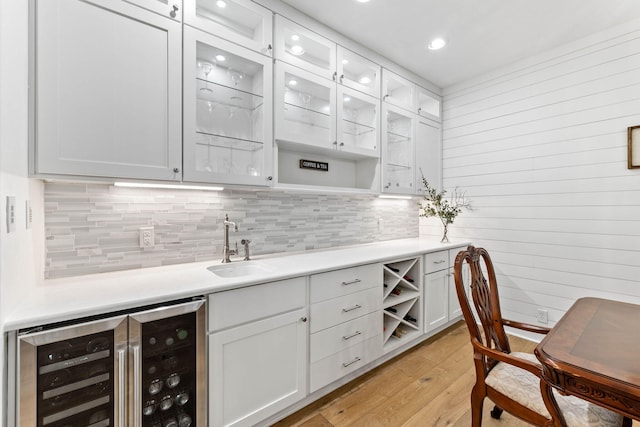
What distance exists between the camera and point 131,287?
134 centimetres

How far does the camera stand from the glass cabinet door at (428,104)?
10.3 feet

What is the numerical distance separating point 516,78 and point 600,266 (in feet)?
6.32

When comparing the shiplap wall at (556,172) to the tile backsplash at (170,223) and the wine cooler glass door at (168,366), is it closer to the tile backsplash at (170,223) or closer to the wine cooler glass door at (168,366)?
the tile backsplash at (170,223)

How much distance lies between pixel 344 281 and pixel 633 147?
8.25 feet

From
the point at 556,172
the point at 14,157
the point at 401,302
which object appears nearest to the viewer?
the point at 14,157

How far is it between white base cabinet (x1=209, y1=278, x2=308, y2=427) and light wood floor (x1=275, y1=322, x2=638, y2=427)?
27 cm

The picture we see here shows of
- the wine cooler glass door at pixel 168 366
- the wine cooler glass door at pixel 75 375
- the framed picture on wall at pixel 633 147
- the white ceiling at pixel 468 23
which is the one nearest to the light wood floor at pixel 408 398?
the wine cooler glass door at pixel 168 366

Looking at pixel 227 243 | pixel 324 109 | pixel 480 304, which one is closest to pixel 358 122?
pixel 324 109

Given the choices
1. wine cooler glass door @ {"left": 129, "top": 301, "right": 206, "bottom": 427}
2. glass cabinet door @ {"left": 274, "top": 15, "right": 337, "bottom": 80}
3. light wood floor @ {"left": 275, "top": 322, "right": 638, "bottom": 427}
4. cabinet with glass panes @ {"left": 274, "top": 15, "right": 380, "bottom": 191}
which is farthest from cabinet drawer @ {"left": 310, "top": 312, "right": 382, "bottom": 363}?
glass cabinet door @ {"left": 274, "top": 15, "right": 337, "bottom": 80}

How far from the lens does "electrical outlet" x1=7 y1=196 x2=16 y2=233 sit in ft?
3.30

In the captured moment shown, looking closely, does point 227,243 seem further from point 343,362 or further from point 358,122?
point 358,122

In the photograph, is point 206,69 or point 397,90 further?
point 397,90

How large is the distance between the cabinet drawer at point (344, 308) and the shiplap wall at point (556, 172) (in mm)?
1732

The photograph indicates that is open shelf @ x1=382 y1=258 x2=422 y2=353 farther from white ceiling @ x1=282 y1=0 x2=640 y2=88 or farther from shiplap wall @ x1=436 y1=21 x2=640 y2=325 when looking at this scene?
white ceiling @ x1=282 y1=0 x2=640 y2=88
